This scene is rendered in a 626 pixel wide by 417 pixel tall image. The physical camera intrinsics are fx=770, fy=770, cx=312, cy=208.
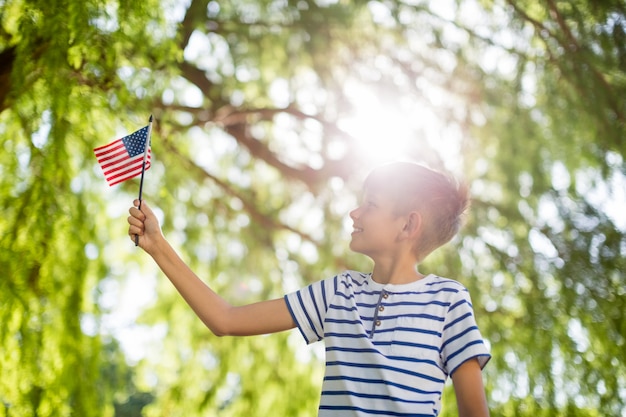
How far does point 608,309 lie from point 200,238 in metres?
2.52

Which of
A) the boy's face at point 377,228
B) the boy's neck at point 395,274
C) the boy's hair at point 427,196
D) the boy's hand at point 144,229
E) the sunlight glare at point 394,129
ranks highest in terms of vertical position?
the boy's hair at point 427,196

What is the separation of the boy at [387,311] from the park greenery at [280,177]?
1093 mm

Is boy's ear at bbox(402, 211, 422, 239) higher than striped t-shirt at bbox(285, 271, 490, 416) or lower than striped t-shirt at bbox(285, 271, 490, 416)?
higher

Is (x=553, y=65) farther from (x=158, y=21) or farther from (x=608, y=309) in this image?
(x=158, y=21)

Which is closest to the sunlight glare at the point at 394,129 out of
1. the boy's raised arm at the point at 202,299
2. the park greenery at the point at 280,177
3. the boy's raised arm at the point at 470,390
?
the park greenery at the point at 280,177

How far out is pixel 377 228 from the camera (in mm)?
1834

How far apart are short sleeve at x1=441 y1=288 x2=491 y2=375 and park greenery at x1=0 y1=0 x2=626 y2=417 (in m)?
1.47

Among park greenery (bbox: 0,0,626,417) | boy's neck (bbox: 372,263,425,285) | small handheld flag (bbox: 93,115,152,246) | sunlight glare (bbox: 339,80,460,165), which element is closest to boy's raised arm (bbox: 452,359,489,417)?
boy's neck (bbox: 372,263,425,285)

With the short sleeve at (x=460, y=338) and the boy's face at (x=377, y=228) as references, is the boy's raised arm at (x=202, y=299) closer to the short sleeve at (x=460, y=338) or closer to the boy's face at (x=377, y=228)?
the boy's face at (x=377, y=228)

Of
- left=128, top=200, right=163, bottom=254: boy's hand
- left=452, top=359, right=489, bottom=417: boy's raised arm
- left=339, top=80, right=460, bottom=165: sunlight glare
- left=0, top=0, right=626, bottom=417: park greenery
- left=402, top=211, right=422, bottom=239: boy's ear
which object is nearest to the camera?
left=452, top=359, right=489, bottom=417: boy's raised arm

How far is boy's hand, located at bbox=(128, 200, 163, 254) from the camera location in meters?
1.73

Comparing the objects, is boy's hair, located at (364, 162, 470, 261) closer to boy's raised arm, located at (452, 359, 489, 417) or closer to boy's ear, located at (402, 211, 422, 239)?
boy's ear, located at (402, 211, 422, 239)

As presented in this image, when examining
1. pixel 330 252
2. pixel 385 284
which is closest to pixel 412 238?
pixel 385 284

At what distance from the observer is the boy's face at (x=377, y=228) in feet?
6.00
